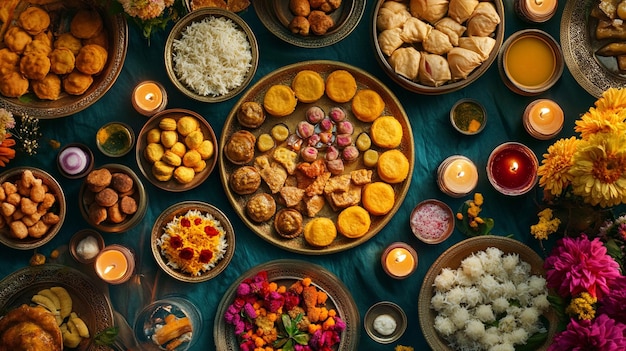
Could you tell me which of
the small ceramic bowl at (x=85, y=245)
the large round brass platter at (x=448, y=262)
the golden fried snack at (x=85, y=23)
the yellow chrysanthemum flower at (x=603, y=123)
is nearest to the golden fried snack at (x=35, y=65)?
the golden fried snack at (x=85, y=23)

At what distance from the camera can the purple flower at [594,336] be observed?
2438mm

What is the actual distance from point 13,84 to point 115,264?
1106 millimetres

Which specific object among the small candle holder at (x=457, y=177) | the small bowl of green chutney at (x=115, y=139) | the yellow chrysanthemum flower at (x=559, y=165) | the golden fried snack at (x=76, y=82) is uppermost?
the yellow chrysanthemum flower at (x=559, y=165)

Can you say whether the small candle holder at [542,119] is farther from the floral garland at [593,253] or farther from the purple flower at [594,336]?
the purple flower at [594,336]

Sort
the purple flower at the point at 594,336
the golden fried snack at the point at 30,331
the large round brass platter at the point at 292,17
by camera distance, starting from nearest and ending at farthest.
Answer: the purple flower at the point at 594,336 → the golden fried snack at the point at 30,331 → the large round brass platter at the point at 292,17

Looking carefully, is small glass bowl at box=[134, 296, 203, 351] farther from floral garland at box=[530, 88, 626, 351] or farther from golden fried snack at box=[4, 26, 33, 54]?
floral garland at box=[530, 88, 626, 351]

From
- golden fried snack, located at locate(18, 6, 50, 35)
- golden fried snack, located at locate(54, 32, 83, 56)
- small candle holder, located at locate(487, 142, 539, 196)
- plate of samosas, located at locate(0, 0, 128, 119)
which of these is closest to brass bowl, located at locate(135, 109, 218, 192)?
plate of samosas, located at locate(0, 0, 128, 119)

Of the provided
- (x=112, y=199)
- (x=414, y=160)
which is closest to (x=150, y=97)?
(x=112, y=199)

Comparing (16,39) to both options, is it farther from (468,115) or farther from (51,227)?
(468,115)

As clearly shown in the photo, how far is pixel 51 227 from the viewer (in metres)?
3.35

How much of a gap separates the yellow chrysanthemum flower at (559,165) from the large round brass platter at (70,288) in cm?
241

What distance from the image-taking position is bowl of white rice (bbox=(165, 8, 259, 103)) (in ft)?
11.1

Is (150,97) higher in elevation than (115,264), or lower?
higher

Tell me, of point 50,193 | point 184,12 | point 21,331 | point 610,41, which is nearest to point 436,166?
point 610,41
